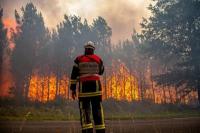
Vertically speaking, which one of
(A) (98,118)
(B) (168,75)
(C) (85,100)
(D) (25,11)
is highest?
(D) (25,11)

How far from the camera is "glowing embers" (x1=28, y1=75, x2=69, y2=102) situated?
41.2 m

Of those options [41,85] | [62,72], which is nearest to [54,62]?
[62,72]

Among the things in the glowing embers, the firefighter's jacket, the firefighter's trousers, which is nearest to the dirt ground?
the firefighter's trousers

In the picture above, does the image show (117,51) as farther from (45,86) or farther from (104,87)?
(45,86)

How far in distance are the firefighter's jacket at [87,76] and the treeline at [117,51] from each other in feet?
73.8

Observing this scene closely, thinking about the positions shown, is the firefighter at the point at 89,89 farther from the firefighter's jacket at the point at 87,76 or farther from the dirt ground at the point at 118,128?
the dirt ground at the point at 118,128

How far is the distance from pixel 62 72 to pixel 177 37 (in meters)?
16.5

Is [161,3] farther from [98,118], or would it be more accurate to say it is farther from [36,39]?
[98,118]

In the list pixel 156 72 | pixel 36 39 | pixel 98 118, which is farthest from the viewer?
pixel 156 72

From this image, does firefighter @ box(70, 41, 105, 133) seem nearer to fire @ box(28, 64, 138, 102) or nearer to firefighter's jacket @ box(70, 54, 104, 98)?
firefighter's jacket @ box(70, 54, 104, 98)

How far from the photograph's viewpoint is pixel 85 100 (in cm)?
614

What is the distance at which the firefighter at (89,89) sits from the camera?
19.9 ft

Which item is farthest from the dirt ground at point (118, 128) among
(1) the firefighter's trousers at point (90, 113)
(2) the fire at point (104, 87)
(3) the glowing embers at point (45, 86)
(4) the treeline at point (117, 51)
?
(3) the glowing embers at point (45, 86)

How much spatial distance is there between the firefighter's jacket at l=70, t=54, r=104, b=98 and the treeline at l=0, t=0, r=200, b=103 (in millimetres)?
22487
